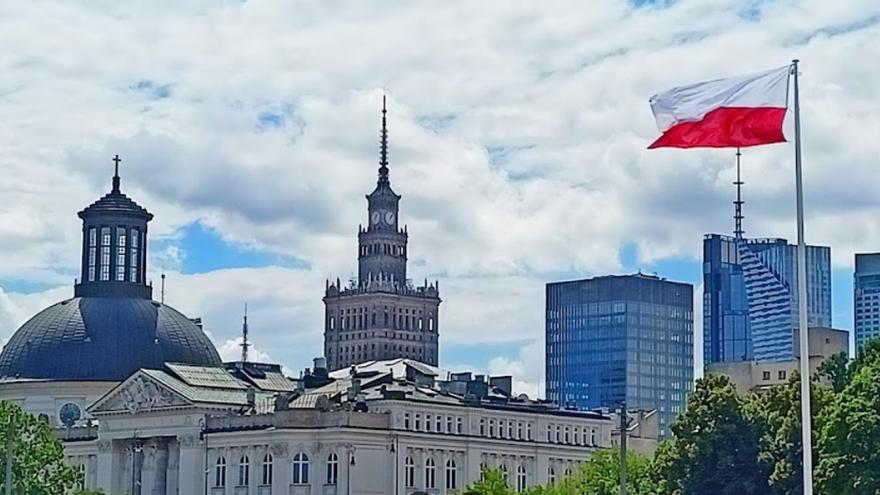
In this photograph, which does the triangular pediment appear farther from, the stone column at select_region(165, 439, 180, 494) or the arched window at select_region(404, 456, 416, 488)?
the arched window at select_region(404, 456, 416, 488)

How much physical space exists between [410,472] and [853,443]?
80.1 meters

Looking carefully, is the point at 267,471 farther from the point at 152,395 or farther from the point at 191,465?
the point at 152,395

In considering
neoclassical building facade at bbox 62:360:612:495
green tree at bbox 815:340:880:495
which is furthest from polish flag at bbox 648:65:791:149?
neoclassical building facade at bbox 62:360:612:495

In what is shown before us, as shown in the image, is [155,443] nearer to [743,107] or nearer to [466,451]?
[466,451]

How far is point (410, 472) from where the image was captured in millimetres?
185250

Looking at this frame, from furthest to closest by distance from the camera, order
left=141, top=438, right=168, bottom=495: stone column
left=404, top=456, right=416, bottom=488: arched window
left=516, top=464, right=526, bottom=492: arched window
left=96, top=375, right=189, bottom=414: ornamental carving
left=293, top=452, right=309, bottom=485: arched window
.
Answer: left=141, top=438, right=168, bottom=495: stone column, left=96, top=375, right=189, bottom=414: ornamental carving, left=516, top=464, right=526, bottom=492: arched window, left=404, top=456, right=416, bottom=488: arched window, left=293, top=452, right=309, bottom=485: arched window

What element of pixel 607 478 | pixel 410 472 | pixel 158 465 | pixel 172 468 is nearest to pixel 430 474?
pixel 410 472

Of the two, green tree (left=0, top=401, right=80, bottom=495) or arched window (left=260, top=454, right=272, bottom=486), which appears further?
arched window (left=260, top=454, right=272, bottom=486)

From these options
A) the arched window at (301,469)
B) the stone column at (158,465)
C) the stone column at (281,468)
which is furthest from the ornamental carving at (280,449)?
the stone column at (158,465)

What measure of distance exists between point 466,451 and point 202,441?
2347cm

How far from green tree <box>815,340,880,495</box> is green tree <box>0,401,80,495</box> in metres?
57.5

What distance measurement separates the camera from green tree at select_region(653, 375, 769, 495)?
130 metres

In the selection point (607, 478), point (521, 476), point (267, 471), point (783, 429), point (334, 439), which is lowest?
point (607, 478)

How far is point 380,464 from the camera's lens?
183m
